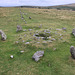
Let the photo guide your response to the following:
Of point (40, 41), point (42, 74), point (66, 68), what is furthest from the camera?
point (40, 41)

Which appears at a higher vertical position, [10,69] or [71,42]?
[71,42]

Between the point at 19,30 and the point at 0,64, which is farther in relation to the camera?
the point at 19,30

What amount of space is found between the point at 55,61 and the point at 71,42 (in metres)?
5.88

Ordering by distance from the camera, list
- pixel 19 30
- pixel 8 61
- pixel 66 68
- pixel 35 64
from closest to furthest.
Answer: pixel 66 68 < pixel 35 64 < pixel 8 61 < pixel 19 30

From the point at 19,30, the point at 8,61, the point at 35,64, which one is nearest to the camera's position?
the point at 35,64

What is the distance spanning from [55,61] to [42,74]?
244 centimetres

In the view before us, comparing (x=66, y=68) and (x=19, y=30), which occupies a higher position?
(x=19, y=30)

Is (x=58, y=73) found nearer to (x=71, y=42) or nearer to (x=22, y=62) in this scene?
(x=22, y=62)

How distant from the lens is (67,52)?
11750 mm

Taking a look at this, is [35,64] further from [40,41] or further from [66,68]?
[40,41]

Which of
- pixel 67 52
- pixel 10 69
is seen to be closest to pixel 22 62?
pixel 10 69

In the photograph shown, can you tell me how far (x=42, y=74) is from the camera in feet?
27.7

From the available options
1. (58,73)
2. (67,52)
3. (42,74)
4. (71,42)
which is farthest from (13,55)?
(71,42)

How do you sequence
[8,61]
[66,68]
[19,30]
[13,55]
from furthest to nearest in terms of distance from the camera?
1. [19,30]
2. [13,55]
3. [8,61]
4. [66,68]
